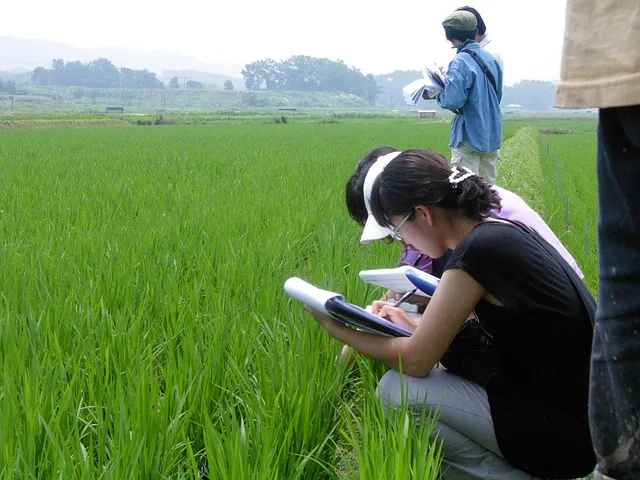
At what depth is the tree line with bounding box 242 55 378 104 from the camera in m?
101

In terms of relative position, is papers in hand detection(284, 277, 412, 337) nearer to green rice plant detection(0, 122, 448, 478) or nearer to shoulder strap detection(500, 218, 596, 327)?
green rice plant detection(0, 122, 448, 478)

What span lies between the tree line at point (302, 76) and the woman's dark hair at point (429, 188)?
100469 mm

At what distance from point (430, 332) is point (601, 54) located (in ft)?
3.50

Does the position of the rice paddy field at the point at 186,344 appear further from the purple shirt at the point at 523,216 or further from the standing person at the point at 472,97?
the standing person at the point at 472,97

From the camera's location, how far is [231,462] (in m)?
1.29

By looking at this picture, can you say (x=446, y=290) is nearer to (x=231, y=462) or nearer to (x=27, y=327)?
(x=231, y=462)

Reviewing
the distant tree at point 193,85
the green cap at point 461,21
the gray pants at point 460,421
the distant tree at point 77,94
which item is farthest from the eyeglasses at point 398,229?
the distant tree at point 193,85

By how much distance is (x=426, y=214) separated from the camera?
1.80 meters

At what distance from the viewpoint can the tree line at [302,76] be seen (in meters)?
101

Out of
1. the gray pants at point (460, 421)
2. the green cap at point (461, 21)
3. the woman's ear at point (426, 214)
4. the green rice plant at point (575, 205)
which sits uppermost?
the green cap at point (461, 21)

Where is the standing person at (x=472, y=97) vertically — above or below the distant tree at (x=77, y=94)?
above

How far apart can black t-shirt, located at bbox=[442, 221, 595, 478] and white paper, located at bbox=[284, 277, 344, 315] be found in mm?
287

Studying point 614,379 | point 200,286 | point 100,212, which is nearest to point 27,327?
point 200,286

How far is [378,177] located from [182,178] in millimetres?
5563
